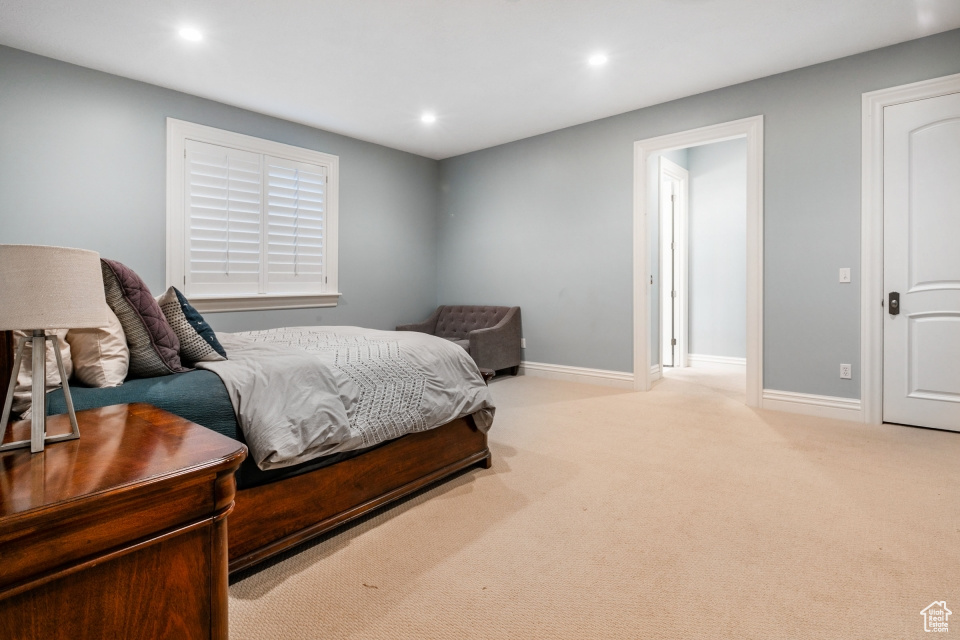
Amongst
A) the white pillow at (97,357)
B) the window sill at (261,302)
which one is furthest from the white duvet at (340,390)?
the window sill at (261,302)

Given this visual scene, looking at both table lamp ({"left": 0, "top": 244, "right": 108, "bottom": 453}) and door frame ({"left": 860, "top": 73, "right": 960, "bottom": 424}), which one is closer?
table lamp ({"left": 0, "top": 244, "right": 108, "bottom": 453})

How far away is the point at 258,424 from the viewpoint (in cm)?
163

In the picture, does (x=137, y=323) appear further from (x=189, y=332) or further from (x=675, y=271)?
(x=675, y=271)

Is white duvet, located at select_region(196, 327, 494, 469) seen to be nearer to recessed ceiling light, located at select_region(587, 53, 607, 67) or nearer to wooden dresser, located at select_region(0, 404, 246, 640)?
wooden dresser, located at select_region(0, 404, 246, 640)

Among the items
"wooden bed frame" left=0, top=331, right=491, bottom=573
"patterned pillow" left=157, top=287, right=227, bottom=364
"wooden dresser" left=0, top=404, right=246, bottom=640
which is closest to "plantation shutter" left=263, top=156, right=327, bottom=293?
"patterned pillow" left=157, top=287, right=227, bottom=364

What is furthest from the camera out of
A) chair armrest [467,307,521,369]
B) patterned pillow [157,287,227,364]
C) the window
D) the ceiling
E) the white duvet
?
chair armrest [467,307,521,369]

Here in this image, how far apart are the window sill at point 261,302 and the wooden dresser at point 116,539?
11.0 feet

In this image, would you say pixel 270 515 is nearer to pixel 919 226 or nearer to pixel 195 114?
pixel 195 114

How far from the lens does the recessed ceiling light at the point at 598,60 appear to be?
336 centimetres

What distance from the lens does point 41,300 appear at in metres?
0.96

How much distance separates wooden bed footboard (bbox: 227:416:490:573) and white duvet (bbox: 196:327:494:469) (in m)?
0.10

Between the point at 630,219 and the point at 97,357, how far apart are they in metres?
4.17

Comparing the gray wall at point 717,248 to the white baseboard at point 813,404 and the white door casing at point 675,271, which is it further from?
the white baseboard at point 813,404

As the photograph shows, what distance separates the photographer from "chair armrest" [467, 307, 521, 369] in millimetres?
4801
